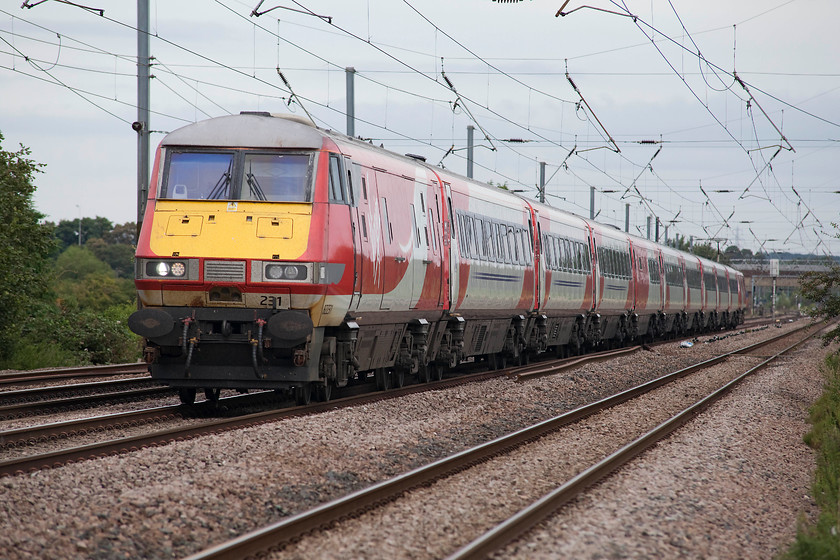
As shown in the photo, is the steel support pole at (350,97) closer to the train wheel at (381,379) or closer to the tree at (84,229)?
the train wheel at (381,379)

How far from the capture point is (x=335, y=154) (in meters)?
12.6

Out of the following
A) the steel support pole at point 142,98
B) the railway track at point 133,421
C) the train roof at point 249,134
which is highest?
the steel support pole at point 142,98

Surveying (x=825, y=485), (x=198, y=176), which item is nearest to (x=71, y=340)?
(x=198, y=176)

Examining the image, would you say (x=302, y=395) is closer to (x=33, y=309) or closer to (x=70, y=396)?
(x=70, y=396)

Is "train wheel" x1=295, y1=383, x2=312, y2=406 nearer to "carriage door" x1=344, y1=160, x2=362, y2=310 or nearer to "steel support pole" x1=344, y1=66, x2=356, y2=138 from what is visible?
"carriage door" x1=344, y1=160, x2=362, y2=310

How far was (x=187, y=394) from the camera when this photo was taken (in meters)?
13.0

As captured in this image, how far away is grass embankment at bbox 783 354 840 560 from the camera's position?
6.46 metres

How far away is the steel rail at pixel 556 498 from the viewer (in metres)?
6.32

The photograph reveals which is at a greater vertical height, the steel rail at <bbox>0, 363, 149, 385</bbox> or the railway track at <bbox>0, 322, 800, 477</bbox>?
the railway track at <bbox>0, 322, 800, 477</bbox>

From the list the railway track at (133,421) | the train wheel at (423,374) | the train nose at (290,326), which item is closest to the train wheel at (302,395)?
the railway track at (133,421)

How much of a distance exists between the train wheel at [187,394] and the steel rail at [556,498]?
18.4 ft

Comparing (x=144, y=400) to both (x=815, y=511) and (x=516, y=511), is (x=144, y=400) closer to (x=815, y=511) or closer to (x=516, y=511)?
(x=516, y=511)

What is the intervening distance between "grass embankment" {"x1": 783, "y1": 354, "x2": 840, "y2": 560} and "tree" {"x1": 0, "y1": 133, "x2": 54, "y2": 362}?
54.0 feet

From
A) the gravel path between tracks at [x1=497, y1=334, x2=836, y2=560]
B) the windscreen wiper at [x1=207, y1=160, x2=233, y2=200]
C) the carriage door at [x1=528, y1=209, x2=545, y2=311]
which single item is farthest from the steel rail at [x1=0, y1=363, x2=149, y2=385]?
the gravel path between tracks at [x1=497, y1=334, x2=836, y2=560]
